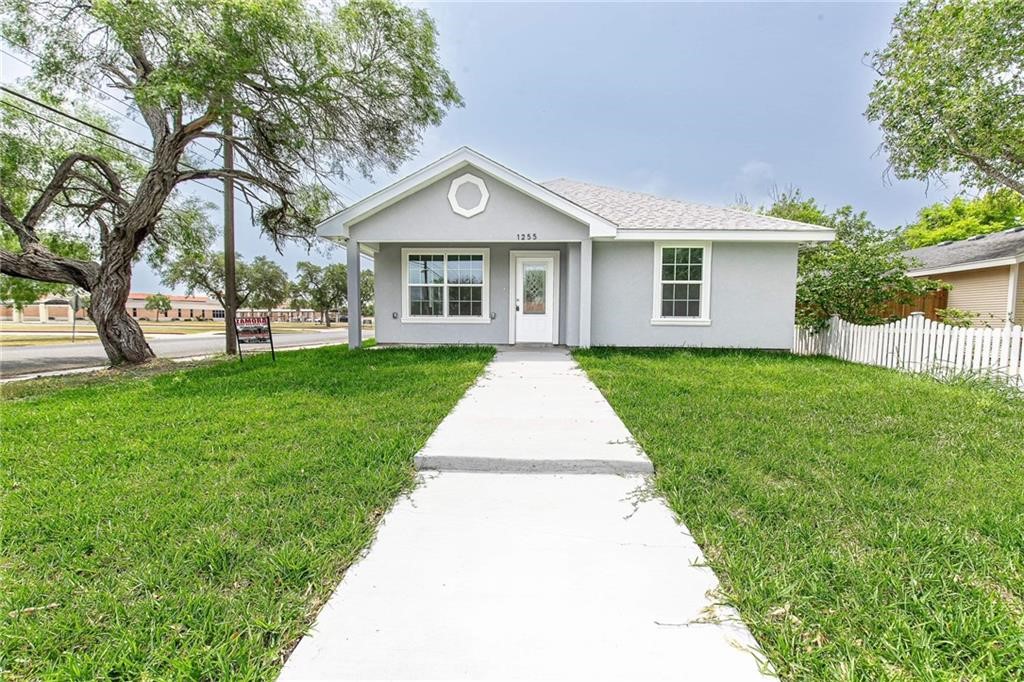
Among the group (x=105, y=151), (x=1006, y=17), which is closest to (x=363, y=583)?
(x=105, y=151)

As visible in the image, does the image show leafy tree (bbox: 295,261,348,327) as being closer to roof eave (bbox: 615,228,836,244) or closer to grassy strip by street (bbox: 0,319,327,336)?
grassy strip by street (bbox: 0,319,327,336)

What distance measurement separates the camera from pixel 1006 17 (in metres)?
11.0

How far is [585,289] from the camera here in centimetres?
1015

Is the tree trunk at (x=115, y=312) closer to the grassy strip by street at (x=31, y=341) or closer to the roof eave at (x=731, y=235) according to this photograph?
the roof eave at (x=731, y=235)

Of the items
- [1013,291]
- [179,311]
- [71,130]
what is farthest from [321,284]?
[1013,291]

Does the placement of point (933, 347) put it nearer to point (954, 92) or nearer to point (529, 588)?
point (529, 588)

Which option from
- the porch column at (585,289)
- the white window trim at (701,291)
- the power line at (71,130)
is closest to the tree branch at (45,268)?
the power line at (71,130)

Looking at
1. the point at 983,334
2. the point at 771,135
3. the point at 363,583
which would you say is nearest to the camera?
the point at 363,583

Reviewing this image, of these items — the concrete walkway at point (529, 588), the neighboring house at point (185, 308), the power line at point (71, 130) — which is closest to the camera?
the concrete walkway at point (529, 588)

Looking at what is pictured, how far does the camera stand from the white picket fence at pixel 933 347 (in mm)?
6266

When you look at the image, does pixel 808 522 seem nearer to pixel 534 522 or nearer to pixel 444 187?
pixel 534 522

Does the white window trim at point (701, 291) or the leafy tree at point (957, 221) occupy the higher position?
the leafy tree at point (957, 221)

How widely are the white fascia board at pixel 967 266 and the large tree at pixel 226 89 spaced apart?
1587cm

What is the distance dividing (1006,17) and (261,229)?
819 inches
